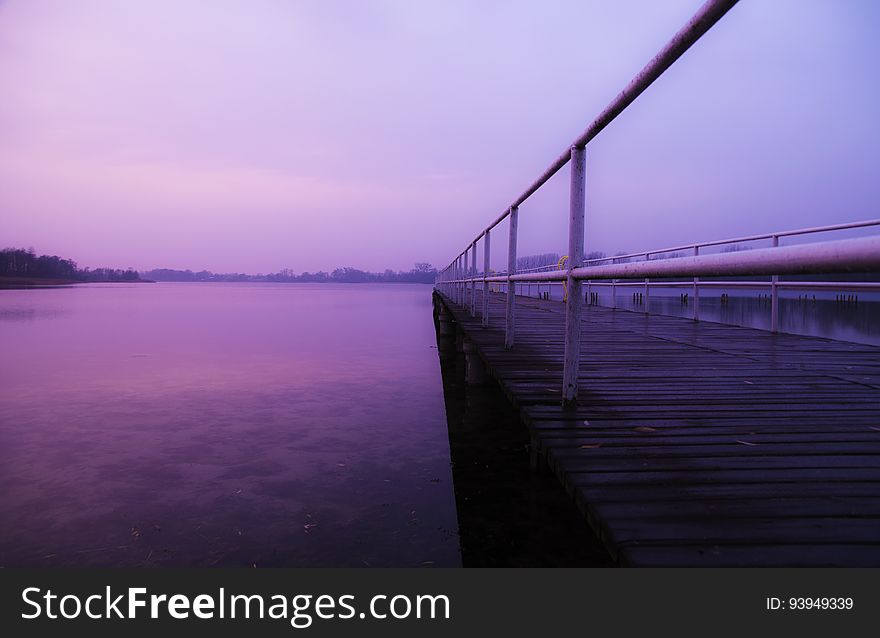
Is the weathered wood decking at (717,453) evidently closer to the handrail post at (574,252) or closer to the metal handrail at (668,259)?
the handrail post at (574,252)

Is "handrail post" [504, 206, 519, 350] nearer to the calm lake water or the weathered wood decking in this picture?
the weathered wood decking

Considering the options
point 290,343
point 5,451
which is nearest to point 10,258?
point 290,343

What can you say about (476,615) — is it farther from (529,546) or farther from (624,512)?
(529,546)

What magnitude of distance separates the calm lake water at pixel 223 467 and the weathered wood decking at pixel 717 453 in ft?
3.35

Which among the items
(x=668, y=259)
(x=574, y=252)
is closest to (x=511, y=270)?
(x=574, y=252)

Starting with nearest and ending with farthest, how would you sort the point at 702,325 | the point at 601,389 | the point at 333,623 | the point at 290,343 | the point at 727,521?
the point at 727,521 → the point at 333,623 → the point at 601,389 → the point at 702,325 → the point at 290,343

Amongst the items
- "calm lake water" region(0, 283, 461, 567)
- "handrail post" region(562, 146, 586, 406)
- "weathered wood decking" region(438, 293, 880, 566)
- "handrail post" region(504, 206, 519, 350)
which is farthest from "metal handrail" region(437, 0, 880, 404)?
"calm lake water" region(0, 283, 461, 567)

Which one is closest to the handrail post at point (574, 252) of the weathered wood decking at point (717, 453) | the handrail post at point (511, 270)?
the weathered wood decking at point (717, 453)

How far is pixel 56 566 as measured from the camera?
8.38ft

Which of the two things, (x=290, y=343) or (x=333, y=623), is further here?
(x=290, y=343)

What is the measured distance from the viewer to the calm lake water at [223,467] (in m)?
2.70

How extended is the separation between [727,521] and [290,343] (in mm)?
12933

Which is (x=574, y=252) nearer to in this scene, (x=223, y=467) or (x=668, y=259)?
(x=668, y=259)

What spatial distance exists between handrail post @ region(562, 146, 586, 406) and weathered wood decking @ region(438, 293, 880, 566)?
0.13 m
